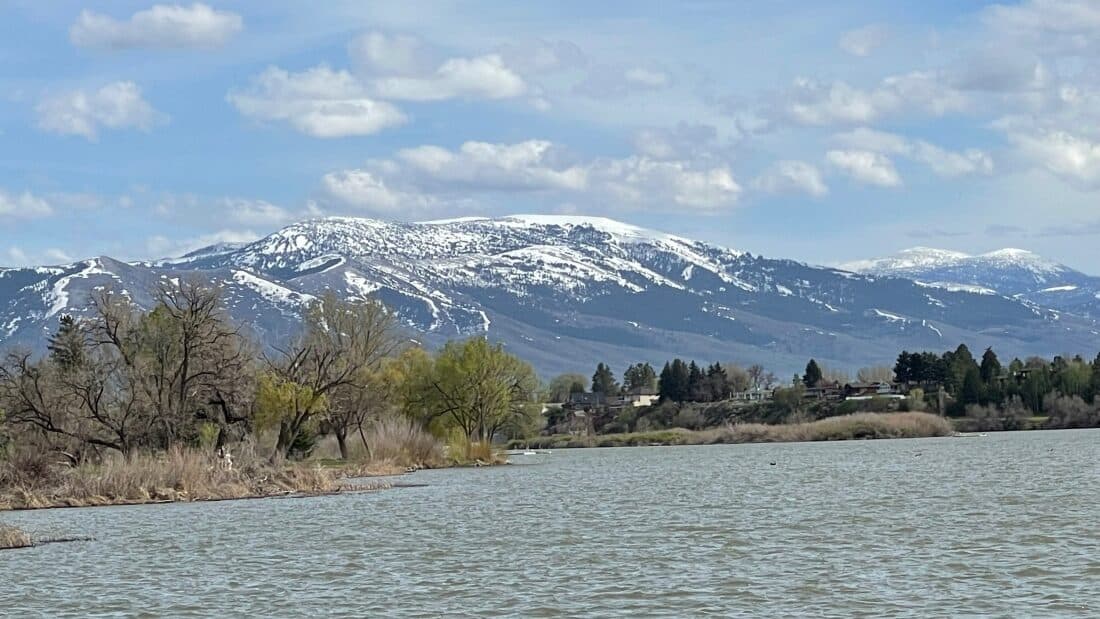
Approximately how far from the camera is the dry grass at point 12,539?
1673 inches

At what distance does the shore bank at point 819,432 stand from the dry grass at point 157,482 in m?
87.4

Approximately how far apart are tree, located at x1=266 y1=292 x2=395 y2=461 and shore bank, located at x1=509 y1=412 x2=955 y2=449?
174ft

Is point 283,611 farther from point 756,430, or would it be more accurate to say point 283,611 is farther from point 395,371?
point 756,430

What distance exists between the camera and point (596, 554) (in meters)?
38.1

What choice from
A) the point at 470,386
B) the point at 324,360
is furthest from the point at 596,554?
the point at 470,386

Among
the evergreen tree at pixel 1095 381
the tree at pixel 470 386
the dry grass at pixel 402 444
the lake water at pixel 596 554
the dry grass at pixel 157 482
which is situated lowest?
the lake water at pixel 596 554

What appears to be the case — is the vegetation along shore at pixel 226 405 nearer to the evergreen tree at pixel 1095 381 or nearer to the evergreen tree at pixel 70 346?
the evergreen tree at pixel 70 346

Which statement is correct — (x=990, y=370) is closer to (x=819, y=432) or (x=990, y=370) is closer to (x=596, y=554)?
(x=819, y=432)

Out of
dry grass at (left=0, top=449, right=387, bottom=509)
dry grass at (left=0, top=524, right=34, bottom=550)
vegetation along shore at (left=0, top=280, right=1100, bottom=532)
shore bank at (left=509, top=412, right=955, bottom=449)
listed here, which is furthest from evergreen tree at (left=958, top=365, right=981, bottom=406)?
dry grass at (left=0, top=524, right=34, bottom=550)

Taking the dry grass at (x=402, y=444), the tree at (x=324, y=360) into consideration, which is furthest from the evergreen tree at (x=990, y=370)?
the dry grass at (x=402, y=444)

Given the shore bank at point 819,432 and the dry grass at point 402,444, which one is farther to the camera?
the shore bank at point 819,432

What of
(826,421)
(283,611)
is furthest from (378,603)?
(826,421)

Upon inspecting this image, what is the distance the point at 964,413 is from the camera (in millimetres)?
174625

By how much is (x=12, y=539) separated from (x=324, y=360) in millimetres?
39035
